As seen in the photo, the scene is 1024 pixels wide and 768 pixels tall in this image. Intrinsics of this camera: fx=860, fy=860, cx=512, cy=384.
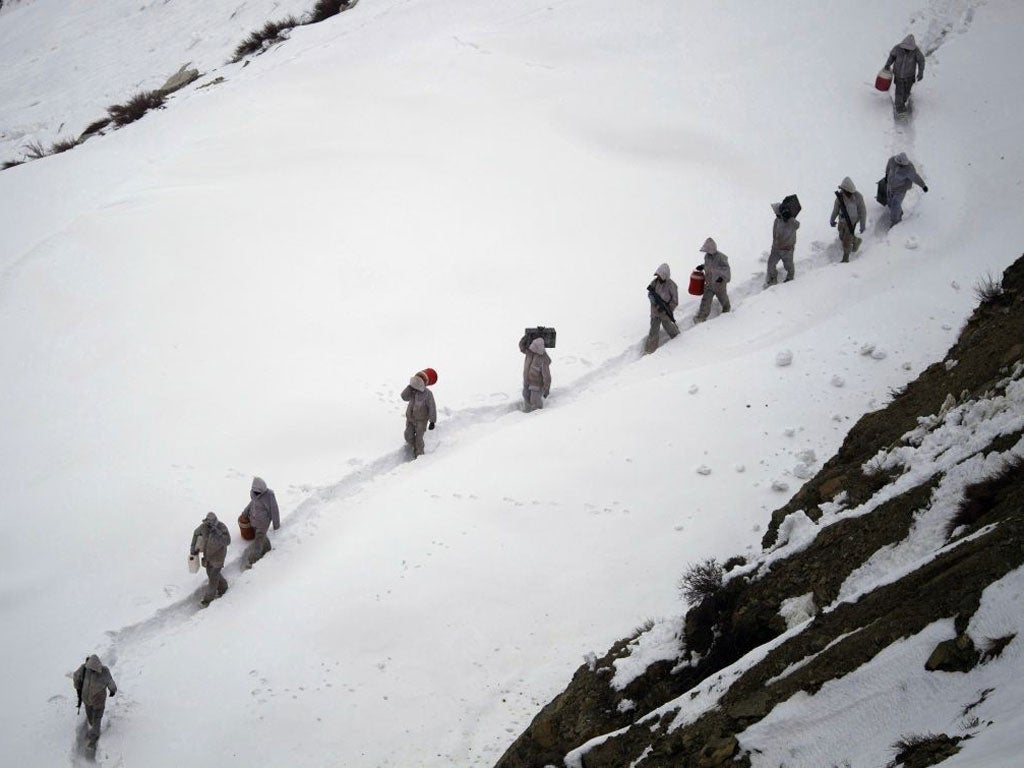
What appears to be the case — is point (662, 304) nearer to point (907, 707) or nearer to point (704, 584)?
point (704, 584)


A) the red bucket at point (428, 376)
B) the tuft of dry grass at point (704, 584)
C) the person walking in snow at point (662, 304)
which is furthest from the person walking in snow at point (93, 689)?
the person walking in snow at point (662, 304)

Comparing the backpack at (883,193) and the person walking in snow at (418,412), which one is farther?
the backpack at (883,193)

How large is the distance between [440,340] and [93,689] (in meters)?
7.38

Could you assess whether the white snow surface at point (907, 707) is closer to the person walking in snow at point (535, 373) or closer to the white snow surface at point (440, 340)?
the white snow surface at point (440, 340)

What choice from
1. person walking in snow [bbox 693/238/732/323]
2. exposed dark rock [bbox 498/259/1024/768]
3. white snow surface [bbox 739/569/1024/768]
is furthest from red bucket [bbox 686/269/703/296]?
white snow surface [bbox 739/569/1024/768]

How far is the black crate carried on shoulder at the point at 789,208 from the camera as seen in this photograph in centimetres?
1359

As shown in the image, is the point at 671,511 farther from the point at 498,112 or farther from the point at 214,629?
the point at 498,112

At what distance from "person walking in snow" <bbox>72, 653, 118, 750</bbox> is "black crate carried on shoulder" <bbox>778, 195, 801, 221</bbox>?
11.3m

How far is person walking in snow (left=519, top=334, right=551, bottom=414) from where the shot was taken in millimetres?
12477

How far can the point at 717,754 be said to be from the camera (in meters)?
4.95

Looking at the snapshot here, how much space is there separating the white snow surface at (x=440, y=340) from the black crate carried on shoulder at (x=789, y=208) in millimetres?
1245

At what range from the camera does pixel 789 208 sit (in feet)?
44.8

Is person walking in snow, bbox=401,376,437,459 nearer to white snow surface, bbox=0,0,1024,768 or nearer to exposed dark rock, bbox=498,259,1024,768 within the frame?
white snow surface, bbox=0,0,1024,768

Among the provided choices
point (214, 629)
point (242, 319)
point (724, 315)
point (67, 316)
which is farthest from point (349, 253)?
point (214, 629)
